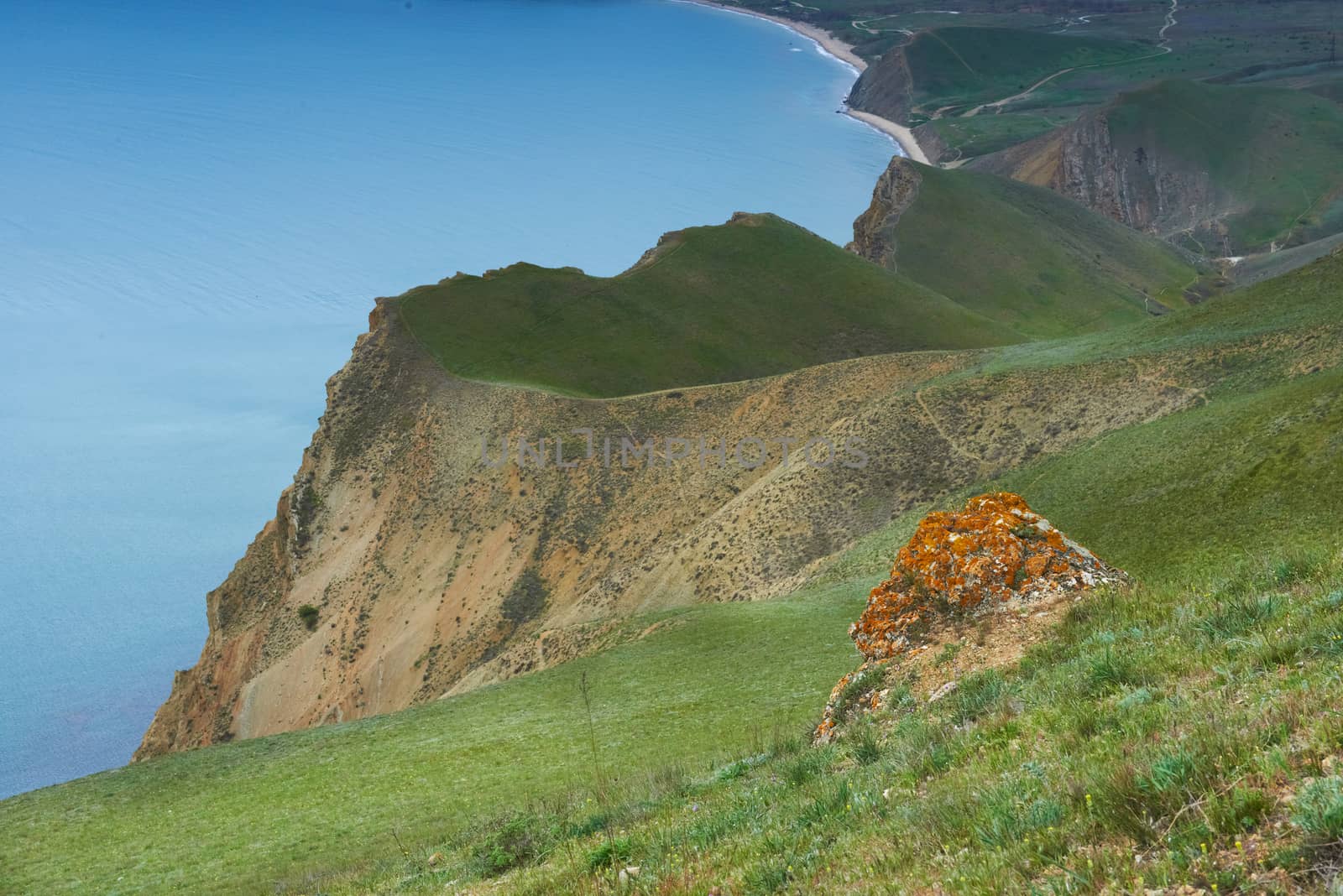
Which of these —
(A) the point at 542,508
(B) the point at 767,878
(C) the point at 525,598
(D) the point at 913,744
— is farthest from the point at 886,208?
(B) the point at 767,878

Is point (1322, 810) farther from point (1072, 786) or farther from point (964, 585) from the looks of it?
point (964, 585)

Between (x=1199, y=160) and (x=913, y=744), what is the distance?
181239 millimetres

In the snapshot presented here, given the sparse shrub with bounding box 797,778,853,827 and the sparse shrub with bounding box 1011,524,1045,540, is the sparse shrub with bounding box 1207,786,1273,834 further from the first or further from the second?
the sparse shrub with bounding box 1011,524,1045,540

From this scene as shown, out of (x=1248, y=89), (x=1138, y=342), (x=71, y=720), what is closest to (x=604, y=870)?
(x=1138, y=342)

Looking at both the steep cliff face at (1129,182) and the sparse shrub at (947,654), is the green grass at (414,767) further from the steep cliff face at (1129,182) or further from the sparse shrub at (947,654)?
the steep cliff face at (1129,182)

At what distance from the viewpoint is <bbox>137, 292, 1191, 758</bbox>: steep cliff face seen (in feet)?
139

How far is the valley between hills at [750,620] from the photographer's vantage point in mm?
7703

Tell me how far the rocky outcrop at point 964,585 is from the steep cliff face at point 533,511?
70.8 feet

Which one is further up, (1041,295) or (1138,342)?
(1041,295)

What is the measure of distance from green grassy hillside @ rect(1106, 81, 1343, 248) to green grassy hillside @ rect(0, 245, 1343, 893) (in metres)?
127

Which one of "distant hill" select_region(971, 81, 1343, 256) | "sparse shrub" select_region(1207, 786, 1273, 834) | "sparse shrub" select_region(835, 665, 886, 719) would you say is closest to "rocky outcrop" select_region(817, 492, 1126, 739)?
"sparse shrub" select_region(835, 665, 886, 719)

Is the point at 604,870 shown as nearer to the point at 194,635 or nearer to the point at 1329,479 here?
the point at 1329,479

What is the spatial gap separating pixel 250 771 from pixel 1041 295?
344 feet

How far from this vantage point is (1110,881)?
6.01 m
